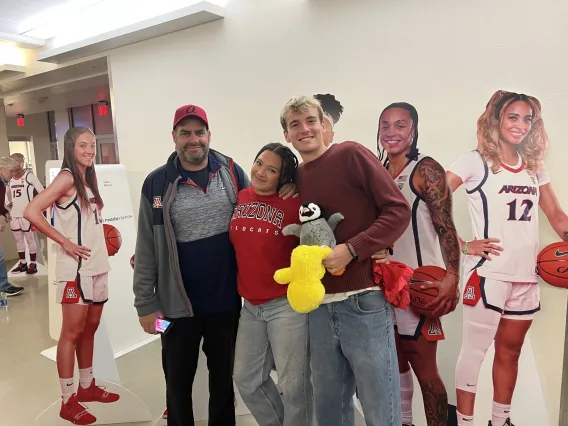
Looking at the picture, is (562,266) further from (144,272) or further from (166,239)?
(144,272)

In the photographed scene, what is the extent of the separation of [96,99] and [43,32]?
161cm

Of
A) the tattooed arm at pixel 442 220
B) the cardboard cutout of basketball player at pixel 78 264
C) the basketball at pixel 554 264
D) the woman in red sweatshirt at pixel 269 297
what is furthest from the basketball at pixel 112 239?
the basketball at pixel 554 264

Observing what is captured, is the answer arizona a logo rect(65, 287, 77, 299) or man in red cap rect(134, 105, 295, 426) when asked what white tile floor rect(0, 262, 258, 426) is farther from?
man in red cap rect(134, 105, 295, 426)

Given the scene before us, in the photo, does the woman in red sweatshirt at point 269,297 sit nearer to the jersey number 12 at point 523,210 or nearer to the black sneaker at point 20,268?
the jersey number 12 at point 523,210

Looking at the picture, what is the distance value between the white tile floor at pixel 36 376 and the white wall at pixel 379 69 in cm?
161

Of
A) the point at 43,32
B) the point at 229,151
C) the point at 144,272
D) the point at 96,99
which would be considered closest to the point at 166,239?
the point at 144,272

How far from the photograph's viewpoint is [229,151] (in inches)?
111

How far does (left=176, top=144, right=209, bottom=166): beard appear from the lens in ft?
6.28

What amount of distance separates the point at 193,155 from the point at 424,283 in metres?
1.24

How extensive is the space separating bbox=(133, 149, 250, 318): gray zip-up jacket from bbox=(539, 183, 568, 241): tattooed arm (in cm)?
136

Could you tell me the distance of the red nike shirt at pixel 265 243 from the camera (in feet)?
5.62

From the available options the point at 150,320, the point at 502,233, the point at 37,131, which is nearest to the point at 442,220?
the point at 502,233

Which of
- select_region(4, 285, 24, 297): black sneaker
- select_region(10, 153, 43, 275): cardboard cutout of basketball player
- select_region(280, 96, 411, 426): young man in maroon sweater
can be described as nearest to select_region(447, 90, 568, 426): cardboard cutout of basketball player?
select_region(280, 96, 411, 426): young man in maroon sweater

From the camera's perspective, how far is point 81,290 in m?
2.54
